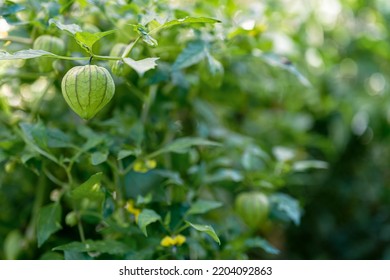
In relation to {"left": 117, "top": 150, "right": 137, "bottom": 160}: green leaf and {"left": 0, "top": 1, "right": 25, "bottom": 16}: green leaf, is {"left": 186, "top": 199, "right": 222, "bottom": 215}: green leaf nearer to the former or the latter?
{"left": 117, "top": 150, "right": 137, "bottom": 160}: green leaf

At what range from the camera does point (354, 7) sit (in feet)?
4.65

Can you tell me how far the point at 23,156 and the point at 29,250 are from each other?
217 mm

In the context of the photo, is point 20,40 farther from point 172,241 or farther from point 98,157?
point 172,241

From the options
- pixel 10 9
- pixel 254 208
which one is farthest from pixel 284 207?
pixel 10 9

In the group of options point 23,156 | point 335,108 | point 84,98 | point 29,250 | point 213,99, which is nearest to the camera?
point 84,98

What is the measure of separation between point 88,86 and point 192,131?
1.89 ft

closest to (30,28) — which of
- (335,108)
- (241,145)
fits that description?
(241,145)

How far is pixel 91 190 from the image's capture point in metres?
0.64

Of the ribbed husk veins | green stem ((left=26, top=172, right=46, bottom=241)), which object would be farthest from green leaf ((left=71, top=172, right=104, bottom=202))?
green stem ((left=26, top=172, right=46, bottom=241))

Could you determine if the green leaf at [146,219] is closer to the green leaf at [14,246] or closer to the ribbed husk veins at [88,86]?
the ribbed husk veins at [88,86]

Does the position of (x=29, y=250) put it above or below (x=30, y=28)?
below

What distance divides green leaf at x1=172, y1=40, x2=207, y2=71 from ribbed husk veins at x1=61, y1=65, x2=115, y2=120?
0.48 feet

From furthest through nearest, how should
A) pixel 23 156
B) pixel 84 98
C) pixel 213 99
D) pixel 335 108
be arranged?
pixel 335 108 → pixel 213 99 → pixel 23 156 → pixel 84 98

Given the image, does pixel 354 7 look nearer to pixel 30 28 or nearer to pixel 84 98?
pixel 30 28
